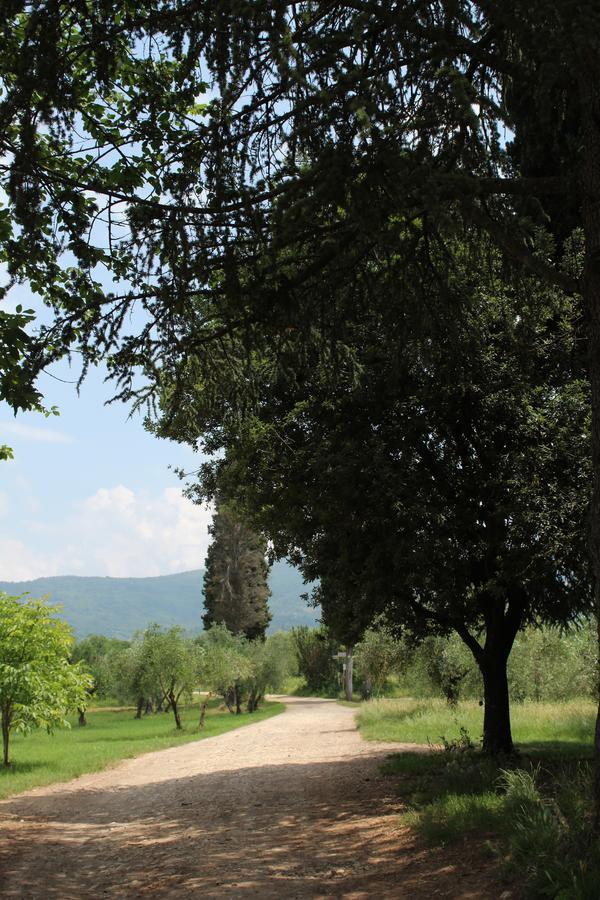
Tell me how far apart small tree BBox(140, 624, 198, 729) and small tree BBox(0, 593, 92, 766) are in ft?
46.4

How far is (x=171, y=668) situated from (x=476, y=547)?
994 inches

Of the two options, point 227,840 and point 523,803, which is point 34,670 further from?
point 523,803

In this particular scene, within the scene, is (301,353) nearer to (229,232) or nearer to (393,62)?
(229,232)

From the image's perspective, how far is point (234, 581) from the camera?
185 ft

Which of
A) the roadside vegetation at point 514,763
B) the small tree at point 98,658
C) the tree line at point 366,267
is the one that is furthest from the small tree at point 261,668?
the tree line at point 366,267

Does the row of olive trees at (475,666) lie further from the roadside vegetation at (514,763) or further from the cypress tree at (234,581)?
the cypress tree at (234,581)

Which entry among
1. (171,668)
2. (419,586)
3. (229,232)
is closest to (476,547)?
(419,586)

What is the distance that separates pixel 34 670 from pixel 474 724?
12.6 m

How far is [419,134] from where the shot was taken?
6.23 metres

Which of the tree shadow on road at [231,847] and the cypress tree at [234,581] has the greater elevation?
the cypress tree at [234,581]

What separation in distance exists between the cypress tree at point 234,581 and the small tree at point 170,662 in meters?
20.6

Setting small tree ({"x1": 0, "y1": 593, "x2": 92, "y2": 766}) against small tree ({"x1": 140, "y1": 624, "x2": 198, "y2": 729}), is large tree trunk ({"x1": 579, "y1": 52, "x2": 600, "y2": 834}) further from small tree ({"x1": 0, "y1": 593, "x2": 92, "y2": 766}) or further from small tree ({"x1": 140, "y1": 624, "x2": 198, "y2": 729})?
small tree ({"x1": 140, "y1": 624, "x2": 198, "y2": 729})

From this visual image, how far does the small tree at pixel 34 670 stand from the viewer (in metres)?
18.2

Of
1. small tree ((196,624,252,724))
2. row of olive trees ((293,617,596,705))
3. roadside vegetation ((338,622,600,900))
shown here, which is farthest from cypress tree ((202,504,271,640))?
row of olive trees ((293,617,596,705))
